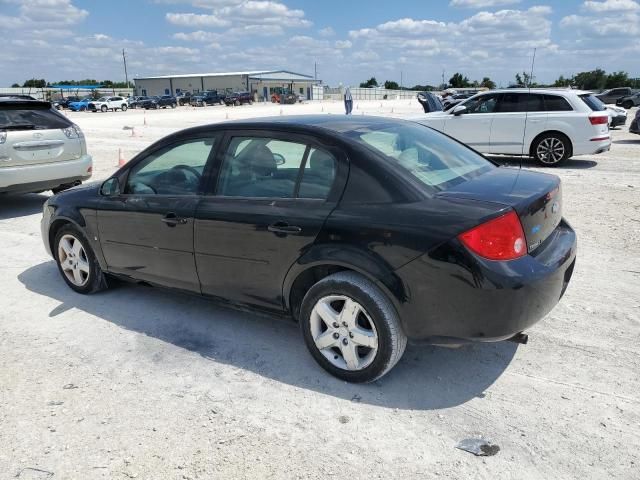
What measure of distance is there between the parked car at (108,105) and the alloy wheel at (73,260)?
57.6 metres

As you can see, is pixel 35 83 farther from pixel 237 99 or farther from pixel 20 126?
pixel 20 126

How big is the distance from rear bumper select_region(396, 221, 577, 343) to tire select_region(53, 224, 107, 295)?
301 cm

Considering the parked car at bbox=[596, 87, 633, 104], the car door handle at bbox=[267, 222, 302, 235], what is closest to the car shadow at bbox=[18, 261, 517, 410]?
the car door handle at bbox=[267, 222, 302, 235]

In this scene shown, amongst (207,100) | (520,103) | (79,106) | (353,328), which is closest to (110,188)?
(353,328)

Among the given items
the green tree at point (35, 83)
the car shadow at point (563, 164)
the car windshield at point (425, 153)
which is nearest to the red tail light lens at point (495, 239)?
the car windshield at point (425, 153)

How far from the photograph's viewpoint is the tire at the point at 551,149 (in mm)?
11258

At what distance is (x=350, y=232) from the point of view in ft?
10.2

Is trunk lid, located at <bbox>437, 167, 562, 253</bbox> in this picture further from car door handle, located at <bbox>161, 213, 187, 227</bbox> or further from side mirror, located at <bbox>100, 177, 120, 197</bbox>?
side mirror, located at <bbox>100, 177, 120, 197</bbox>

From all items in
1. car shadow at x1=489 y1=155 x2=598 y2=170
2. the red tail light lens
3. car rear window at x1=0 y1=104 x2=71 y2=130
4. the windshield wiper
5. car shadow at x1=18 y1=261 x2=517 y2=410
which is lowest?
car shadow at x1=18 y1=261 x2=517 y2=410

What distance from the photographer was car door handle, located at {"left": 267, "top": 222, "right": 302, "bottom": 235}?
3.30m

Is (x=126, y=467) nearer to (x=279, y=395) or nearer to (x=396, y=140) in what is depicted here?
(x=279, y=395)

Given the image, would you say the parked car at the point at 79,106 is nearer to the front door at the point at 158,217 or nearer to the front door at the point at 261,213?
the front door at the point at 158,217

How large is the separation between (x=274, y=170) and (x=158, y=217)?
3.34ft

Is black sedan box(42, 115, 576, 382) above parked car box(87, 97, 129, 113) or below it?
above
